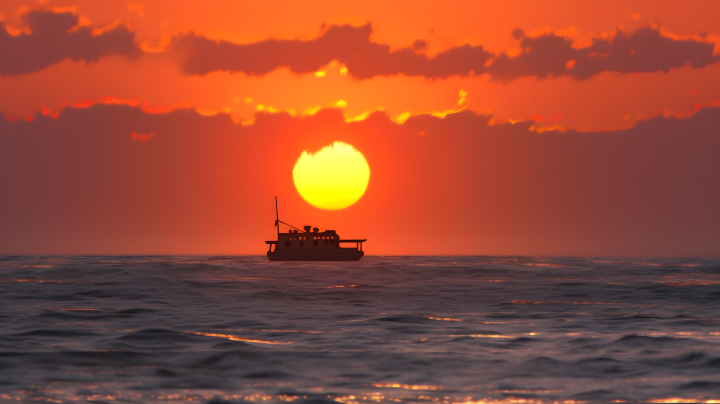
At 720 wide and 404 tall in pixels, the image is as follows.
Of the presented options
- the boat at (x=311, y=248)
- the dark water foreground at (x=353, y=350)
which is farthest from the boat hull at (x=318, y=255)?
the dark water foreground at (x=353, y=350)

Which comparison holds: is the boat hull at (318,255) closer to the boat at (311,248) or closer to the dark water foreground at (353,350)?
the boat at (311,248)

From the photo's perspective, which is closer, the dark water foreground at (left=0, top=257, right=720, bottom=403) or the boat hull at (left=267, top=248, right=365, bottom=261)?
the dark water foreground at (left=0, top=257, right=720, bottom=403)

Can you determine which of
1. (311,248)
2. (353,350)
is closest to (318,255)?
(311,248)

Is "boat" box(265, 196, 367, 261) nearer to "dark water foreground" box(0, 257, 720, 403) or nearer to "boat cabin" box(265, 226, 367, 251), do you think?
"boat cabin" box(265, 226, 367, 251)

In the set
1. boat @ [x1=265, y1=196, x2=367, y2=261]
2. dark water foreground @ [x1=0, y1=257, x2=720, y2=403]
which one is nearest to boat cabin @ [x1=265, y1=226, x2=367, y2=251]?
boat @ [x1=265, y1=196, x2=367, y2=261]

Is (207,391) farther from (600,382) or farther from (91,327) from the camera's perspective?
(91,327)

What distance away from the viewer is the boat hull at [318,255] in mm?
108500

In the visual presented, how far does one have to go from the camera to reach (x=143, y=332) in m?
21.7

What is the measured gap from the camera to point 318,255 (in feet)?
357

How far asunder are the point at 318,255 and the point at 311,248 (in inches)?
69.3

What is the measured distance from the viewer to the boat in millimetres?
108812

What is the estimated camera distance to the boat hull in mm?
108500

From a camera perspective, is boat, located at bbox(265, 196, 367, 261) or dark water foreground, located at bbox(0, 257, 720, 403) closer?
dark water foreground, located at bbox(0, 257, 720, 403)

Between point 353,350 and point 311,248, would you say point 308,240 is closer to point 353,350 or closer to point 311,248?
point 311,248
